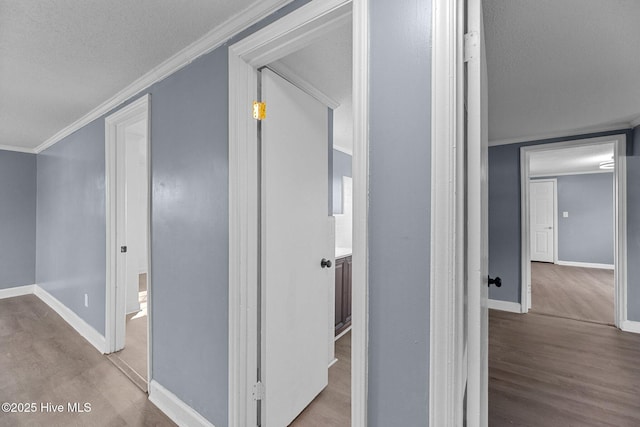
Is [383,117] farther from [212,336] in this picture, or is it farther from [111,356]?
[111,356]

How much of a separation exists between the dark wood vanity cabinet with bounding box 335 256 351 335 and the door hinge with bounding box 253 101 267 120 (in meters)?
1.69

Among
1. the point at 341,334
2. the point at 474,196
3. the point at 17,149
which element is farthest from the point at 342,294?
the point at 17,149

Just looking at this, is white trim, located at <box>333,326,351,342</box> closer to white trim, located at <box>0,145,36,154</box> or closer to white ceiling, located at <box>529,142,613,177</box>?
white ceiling, located at <box>529,142,613,177</box>

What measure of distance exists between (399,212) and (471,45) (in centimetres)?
54

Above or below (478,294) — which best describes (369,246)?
above

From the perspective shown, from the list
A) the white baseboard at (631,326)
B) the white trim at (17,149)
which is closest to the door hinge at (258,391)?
the white baseboard at (631,326)

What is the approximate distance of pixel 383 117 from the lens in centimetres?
95

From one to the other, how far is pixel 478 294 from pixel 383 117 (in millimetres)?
630

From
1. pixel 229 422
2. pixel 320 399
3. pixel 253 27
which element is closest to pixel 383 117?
pixel 253 27

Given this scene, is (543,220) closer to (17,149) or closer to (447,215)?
(447,215)

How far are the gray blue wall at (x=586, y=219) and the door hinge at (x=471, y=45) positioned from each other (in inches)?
319

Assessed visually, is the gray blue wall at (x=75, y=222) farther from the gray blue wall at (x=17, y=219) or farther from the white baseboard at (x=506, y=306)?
the white baseboard at (x=506, y=306)

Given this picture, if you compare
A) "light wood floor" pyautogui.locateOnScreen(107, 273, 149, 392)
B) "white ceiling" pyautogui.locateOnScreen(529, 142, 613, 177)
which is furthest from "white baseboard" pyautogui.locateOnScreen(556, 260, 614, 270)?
"light wood floor" pyautogui.locateOnScreen(107, 273, 149, 392)

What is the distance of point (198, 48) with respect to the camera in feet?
5.37
